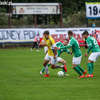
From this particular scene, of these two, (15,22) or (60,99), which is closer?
(60,99)

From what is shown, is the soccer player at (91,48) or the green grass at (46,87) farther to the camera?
the soccer player at (91,48)

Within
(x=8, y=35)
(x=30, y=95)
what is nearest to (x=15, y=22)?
(x=8, y=35)

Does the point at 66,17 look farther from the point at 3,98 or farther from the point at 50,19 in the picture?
the point at 3,98

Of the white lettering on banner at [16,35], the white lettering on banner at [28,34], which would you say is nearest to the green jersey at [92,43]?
the white lettering on banner at [28,34]

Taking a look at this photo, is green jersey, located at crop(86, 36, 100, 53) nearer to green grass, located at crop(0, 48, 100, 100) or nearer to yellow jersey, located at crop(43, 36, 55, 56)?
green grass, located at crop(0, 48, 100, 100)

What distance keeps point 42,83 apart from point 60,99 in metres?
3.18

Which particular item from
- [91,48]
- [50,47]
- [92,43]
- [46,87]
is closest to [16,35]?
[50,47]

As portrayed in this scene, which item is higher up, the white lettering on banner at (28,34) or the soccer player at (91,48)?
the soccer player at (91,48)

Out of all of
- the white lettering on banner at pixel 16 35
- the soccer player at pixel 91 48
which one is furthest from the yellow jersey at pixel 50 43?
the white lettering on banner at pixel 16 35

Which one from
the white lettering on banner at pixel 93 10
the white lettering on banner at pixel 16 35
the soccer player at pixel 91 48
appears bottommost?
the white lettering on banner at pixel 16 35

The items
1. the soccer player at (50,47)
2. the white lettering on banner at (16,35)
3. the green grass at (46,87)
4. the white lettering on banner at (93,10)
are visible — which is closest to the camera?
the green grass at (46,87)

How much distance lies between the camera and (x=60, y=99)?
9.80 meters

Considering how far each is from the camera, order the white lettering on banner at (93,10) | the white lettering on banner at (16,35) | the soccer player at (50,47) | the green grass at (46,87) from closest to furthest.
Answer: the green grass at (46,87)
the soccer player at (50,47)
the white lettering on banner at (16,35)
the white lettering on banner at (93,10)

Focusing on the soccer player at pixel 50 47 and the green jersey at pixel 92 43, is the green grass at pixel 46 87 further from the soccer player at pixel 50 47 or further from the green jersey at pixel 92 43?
the green jersey at pixel 92 43
